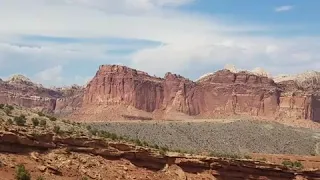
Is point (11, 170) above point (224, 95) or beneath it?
beneath

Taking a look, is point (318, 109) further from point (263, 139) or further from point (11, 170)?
point (11, 170)

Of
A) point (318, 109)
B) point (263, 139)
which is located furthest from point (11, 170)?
point (318, 109)

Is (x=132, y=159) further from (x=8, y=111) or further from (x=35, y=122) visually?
(x=8, y=111)

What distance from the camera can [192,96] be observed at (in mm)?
126750

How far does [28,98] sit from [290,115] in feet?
191

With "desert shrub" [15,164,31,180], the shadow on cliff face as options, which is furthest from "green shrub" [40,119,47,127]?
the shadow on cliff face

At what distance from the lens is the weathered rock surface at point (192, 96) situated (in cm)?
12350

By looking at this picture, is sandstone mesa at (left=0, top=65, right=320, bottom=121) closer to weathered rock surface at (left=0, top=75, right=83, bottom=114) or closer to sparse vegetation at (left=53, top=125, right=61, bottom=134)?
weathered rock surface at (left=0, top=75, right=83, bottom=114)

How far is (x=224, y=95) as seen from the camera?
12650 centimetres

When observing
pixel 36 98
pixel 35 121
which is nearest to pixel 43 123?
pixel 35 121

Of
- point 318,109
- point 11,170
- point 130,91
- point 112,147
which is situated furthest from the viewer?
point 318,109

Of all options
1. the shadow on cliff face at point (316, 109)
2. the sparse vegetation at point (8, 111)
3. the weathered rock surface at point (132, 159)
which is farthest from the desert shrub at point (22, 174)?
the shadow on cliff face at point (316, 109)

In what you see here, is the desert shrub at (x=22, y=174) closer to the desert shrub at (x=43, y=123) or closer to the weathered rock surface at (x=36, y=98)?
the desert shrub at (x=43, y=123)

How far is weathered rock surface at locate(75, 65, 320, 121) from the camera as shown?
405ft
